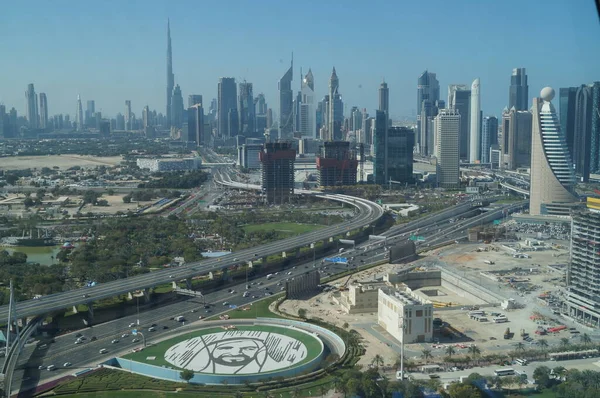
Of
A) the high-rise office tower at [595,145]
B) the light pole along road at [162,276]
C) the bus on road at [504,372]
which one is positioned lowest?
the bus on road at [504,372]

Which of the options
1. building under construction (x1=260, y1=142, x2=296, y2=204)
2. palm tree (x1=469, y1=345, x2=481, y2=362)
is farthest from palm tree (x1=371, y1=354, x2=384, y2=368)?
building under construction (x1=260, y1=142, x2=296, y2=204)

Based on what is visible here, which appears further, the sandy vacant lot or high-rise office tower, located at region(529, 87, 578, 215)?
the sandy vacant lot

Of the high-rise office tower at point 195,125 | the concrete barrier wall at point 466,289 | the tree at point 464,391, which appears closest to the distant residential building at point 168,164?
the high-rise office tower at point 195,125

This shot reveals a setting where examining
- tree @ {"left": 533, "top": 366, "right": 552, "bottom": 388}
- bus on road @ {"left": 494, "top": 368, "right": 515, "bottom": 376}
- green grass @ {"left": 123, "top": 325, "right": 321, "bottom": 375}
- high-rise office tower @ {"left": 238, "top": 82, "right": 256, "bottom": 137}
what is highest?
high-rise office tower @ {"left": 238, "top": 82, "right": 256, "bottom": 137}

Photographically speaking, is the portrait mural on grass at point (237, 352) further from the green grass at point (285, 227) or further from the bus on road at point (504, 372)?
the green grass at point (285, 227)

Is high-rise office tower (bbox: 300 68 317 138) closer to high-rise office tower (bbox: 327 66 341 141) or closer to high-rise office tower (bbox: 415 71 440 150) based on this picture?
high-rise office tower (bbox: 327 66 341 141)

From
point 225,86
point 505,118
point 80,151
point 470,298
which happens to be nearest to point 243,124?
point 225,86

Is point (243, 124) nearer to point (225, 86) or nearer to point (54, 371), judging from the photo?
point (225, 86)
